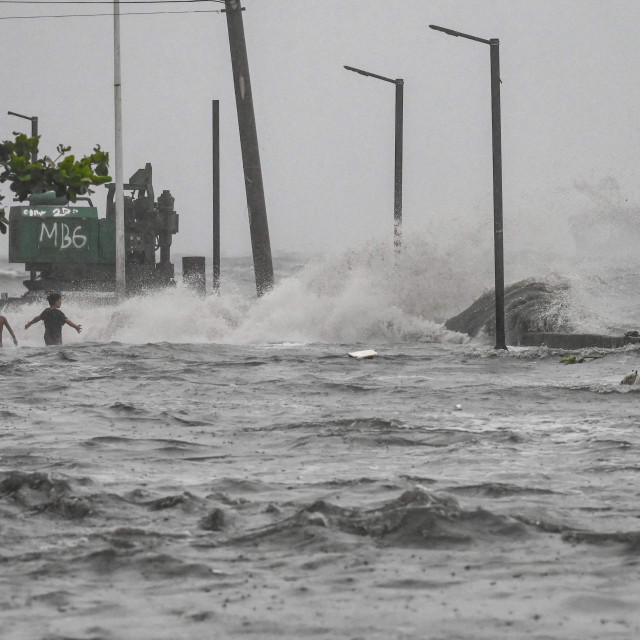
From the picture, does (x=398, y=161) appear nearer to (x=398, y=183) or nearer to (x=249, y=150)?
(x=398, y=183)

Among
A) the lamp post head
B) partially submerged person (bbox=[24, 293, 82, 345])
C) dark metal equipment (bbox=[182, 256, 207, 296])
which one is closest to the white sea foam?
dark metal equipment (bbox=[182, 256, 207, 296])

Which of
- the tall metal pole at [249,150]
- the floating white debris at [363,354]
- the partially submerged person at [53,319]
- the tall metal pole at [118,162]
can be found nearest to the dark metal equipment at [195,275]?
the tall metal pole at [118,162]

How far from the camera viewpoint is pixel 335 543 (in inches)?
314

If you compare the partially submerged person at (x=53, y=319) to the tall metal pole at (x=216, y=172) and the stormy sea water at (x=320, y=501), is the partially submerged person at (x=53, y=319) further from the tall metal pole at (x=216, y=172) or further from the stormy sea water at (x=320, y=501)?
the tall metal pole at (x=216, y=172)

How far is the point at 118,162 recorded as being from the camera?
33.2 meters

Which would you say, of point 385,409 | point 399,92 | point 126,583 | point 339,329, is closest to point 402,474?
point 126,583

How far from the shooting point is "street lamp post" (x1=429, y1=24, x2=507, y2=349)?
22.4m

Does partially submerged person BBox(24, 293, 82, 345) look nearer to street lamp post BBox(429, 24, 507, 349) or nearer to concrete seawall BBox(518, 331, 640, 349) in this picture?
street lamp post BBox(429, 24, 507, 349)

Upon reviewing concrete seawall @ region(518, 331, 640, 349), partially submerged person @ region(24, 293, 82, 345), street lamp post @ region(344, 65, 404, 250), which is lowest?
concrete seawall @ region(518, 331, 640, 349)

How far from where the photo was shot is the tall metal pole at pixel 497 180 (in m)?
22.5

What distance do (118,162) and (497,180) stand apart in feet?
40.9

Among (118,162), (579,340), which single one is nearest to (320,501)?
(579,340)

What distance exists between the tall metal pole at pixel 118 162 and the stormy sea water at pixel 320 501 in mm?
11956

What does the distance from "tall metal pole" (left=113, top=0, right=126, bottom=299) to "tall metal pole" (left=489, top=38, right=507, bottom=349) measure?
11.6 metres
